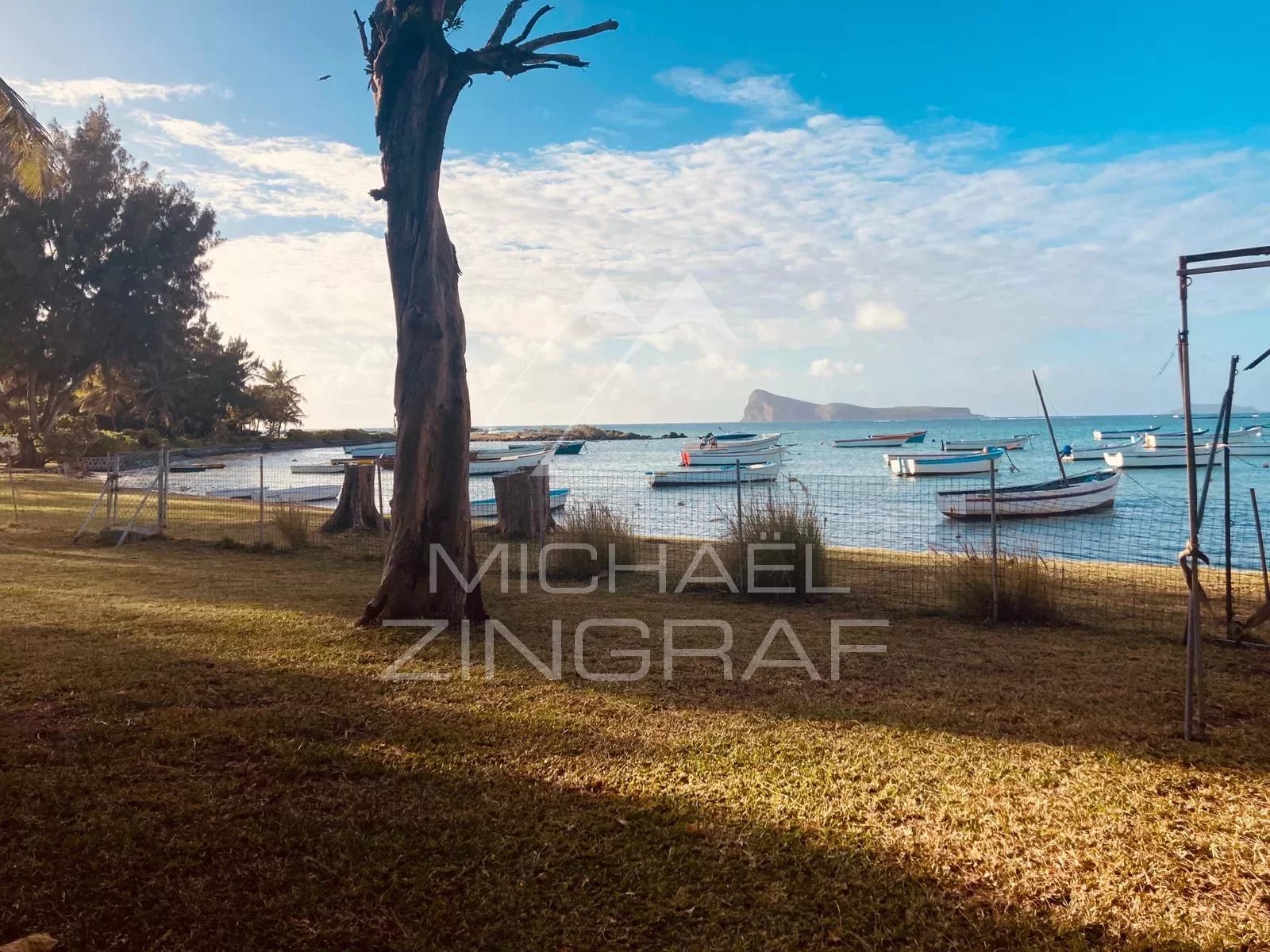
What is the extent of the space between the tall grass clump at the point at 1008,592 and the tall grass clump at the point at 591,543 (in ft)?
12.0

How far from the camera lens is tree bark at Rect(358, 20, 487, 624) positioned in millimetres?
6375

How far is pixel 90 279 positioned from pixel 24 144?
78.3 ft

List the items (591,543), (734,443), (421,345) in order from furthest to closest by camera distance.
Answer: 1. (734,443)
2. (591,543)
3. (421,345)

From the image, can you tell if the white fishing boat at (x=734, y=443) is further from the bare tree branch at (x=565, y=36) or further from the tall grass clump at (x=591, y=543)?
the bare tree branch at (x=565, y=36)

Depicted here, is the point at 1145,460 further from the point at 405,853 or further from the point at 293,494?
the point at 405,853

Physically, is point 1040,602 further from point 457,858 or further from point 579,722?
point 457,858

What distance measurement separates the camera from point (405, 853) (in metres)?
2.95

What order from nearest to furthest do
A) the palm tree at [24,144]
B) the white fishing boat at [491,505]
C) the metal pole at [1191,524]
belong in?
the metal pole at [1191,524], the palm tree at [24,144], the white fishing boat at [491,505]

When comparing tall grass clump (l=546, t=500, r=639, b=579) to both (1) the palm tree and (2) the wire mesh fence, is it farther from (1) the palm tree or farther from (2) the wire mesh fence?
(1) the palm tree

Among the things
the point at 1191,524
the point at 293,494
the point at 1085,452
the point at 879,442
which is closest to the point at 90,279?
the point at 293,494

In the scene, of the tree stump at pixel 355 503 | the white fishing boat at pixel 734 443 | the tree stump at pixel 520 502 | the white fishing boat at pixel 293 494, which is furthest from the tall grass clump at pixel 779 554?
the white fishing boat at pixel 734 443

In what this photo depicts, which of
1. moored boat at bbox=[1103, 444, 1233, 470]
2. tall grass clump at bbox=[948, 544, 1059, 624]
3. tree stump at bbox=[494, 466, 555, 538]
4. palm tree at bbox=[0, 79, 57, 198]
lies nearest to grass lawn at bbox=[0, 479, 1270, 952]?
tall grass clump at bbox=[948, 544, 1059, 624]

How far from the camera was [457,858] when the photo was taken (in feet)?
9.62

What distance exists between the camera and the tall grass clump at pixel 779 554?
26.6 ft
